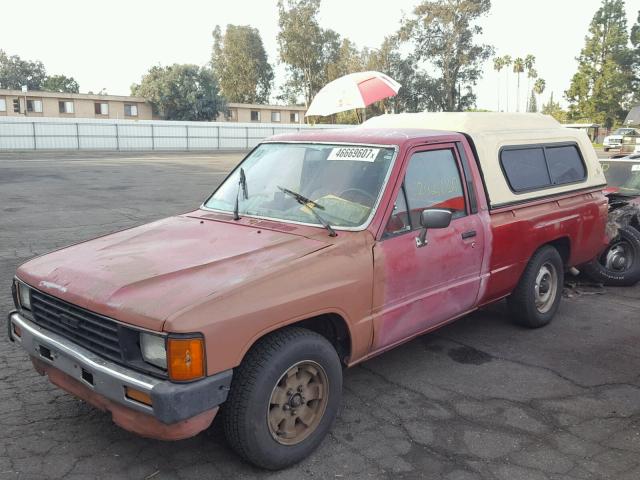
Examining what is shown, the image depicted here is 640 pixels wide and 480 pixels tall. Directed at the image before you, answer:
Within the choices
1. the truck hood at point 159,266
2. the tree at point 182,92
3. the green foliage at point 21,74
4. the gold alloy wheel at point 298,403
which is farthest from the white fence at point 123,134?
the green foliage at point 21,74

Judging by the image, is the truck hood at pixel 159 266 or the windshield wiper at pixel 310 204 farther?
the windshield wiper at pixel 310 204

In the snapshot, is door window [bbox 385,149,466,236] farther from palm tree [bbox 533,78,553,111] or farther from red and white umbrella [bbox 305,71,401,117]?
palm tree [bbox 533,78,553,111]

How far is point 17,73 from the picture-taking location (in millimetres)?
79438

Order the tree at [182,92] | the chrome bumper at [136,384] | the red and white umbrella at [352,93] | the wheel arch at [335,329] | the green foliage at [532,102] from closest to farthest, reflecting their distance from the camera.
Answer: the chrome bumper at [136,384], the wheel arch at [335,329], the red and white umbrella at [352,93], the tree at [182,92], the green foliage at [532,102]

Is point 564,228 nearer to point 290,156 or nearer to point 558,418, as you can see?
point 558,418

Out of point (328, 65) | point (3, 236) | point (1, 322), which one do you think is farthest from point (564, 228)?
point (328, 65)

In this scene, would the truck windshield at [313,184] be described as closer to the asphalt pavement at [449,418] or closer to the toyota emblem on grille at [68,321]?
the asphalt pavement at [449,418]

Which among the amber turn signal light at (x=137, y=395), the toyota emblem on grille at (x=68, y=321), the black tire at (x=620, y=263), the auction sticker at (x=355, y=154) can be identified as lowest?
the black tire at (x=620, y=263)

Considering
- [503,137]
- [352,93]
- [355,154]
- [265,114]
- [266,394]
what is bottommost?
[266,394]

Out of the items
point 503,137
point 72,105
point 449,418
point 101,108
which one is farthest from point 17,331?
point 101,108

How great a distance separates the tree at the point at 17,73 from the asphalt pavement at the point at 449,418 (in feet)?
279

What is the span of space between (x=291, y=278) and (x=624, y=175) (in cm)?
631

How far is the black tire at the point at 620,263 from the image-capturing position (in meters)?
6.80

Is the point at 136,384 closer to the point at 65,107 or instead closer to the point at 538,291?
the point at 538,291
